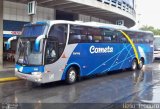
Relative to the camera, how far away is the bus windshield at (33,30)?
12461 millimetres

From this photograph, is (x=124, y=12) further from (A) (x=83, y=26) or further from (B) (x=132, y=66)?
(A) (x=83, y=26)

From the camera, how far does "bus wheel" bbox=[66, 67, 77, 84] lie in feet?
43.7

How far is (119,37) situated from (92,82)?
445 cm

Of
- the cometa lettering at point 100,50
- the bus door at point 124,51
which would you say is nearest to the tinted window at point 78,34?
the cometa lettering at point 100,50

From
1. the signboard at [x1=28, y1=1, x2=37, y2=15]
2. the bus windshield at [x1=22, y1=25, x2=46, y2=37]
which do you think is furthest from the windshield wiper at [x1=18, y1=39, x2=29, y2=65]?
the signboard at [x1=28, y1=1, x2=37, y2=15]

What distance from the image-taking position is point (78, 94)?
10969mm

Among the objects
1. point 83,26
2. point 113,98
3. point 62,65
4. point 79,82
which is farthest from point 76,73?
point 113,98

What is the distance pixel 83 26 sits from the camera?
1441 cm

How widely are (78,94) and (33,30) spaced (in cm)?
383

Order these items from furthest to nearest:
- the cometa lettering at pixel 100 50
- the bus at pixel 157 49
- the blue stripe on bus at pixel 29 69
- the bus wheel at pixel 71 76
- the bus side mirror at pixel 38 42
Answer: the bus at pixel 157 49
the cometa lettering at pixel 100 50
the bus wheel at pixel 71 76
the blue stripe on bus at pixel 29 69
the bus side mirror at pixel 38 42

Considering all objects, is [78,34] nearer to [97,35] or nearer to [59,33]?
[59,33]

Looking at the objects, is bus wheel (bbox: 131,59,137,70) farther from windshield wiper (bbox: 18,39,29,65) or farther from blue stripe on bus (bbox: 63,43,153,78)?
windshield wiper (bbox: 18,39,29,65)

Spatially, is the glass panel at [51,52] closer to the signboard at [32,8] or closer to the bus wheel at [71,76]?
the bus wheel at [71,76]

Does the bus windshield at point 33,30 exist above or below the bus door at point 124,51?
above
